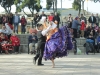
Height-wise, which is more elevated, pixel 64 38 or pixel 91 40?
pixel 64 38

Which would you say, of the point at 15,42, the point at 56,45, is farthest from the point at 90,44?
the point at 56,45

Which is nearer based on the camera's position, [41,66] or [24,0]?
[41,66]

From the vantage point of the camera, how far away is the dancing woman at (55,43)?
507 inches

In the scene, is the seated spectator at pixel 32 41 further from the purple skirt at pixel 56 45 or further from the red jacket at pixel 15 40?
the purple skirt at pixel 56 45

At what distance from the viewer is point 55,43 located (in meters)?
12.9

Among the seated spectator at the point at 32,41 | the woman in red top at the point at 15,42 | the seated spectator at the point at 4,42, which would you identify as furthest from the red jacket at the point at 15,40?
the seated spectator at the point at 32,41

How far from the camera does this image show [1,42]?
811 inches

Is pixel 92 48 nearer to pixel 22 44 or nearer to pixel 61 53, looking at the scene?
pixel 22 44

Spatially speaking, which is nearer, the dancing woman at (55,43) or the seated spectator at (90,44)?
the dancing woman at (55,43)

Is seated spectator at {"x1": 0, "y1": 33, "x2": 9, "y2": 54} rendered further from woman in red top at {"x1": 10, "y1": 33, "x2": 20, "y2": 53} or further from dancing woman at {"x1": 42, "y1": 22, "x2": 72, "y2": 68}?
dancing woman at {"x1": 42, "y1": 22, "x2": 72, "y2": 68}

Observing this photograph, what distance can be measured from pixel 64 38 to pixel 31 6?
145ft

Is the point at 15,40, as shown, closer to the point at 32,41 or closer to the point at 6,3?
the point at 32,41

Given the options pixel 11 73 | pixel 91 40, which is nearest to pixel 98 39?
pixel 91 40

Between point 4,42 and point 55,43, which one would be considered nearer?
point 55,43
